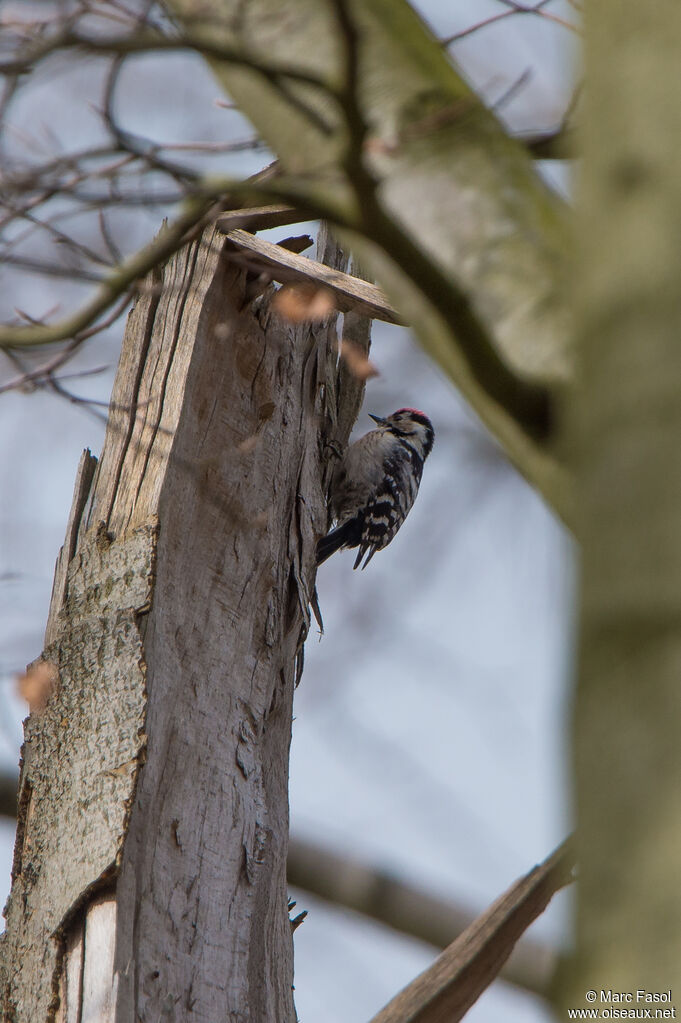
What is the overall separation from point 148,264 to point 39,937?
5.57 ft

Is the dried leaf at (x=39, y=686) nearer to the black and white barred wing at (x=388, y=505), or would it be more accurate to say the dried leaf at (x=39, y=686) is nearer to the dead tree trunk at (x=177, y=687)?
the dead tree trunk at (x=177, y=687)

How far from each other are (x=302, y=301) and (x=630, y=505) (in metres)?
2.67

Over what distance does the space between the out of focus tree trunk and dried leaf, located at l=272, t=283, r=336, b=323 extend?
2.19 meters

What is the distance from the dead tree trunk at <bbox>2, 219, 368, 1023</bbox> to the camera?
2.66 meters

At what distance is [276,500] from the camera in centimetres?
357

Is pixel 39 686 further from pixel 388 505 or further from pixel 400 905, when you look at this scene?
pixel 388 505

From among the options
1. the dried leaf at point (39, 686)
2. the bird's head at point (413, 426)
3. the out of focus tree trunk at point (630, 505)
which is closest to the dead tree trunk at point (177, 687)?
the dried leaf at point (39, 686)

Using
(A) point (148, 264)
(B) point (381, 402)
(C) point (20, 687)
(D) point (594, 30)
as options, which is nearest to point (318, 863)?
(C) point (20, 687)

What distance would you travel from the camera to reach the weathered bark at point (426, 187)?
1.45m

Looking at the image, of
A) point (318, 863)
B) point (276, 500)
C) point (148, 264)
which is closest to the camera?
point (148, 264)

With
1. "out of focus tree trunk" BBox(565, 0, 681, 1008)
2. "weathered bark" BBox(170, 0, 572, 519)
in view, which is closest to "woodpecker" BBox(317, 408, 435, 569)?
"weathered bark" BBox(170, 0, 572, 519)

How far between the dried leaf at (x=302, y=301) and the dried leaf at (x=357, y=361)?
193 millimetres

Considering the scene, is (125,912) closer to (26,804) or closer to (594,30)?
(26,804)

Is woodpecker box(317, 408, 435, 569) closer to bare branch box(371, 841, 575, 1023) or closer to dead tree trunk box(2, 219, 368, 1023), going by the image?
dead tree trunk box(2, 219, 368, 1023)
